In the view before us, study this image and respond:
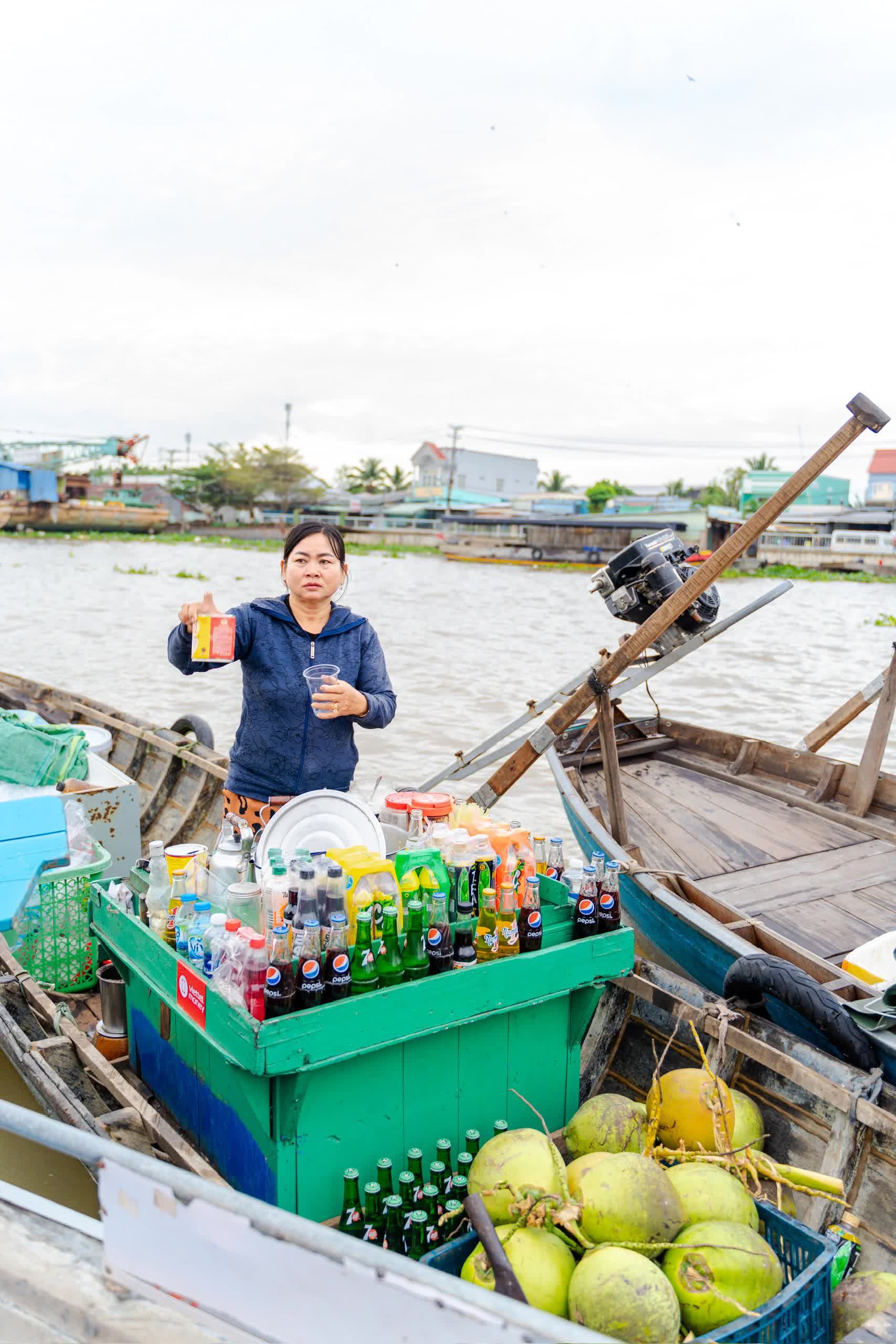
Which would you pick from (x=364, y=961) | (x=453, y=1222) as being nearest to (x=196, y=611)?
(x=364, y=961)

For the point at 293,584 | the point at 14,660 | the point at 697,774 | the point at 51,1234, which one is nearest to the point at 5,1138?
the point at 51,1234

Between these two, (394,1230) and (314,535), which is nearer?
(394,1230)

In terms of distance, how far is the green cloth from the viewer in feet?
14.3

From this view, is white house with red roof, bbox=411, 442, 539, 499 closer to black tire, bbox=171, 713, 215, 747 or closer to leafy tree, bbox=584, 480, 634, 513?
leafy tree, bbox=584, 480, 634, 513

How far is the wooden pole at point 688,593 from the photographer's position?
4309mm

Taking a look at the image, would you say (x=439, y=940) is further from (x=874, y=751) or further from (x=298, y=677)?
(x=874, y=751)

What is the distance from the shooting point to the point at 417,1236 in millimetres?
2354

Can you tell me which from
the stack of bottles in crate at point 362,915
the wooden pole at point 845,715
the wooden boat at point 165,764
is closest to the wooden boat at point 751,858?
the wooden pole at point 845,715

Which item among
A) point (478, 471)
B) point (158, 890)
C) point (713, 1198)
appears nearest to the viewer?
point (713, 1198)

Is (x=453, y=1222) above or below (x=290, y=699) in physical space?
below

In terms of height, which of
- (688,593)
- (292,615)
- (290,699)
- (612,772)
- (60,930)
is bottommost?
(60,930)

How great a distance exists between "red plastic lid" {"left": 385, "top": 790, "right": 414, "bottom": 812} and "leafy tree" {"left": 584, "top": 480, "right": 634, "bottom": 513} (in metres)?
65.2

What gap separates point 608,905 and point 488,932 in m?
0.41

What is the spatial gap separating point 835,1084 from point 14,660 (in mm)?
16408
